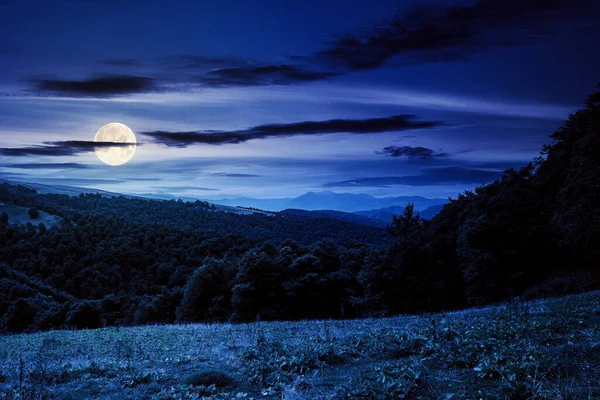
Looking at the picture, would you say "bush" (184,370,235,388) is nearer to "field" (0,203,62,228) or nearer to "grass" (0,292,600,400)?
"grass" (0,292,600,400)

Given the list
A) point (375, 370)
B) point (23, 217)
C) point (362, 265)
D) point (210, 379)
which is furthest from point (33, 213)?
point (375, 370)

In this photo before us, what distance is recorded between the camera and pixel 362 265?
147 feet

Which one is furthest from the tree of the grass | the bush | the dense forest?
the bush

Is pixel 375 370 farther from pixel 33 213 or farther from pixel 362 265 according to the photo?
pixel 33 213

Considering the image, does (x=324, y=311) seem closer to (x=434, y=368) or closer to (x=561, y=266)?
(x=561, y=266)

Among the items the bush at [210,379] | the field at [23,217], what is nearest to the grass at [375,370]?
the bush at [210,379]

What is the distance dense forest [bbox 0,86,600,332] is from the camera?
2872 cm

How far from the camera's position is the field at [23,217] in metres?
104

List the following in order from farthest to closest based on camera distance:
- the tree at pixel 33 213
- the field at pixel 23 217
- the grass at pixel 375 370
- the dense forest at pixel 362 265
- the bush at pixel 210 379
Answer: the tree at pixel 33 213 → the field at pixel 23 217 → the dense forest at pixel 362 265 → the bush at pixel 210 379 → the grass at pixel 375 370

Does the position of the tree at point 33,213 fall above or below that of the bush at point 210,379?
below

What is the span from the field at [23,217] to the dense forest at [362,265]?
643 inches

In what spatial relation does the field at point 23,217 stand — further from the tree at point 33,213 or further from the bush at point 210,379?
the bush at point 210,379

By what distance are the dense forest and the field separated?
53.5 ft

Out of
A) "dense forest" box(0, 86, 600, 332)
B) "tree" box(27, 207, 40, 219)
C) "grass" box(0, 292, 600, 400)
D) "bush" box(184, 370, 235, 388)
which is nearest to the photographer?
"grass" box(0, 292, 600, 400)
